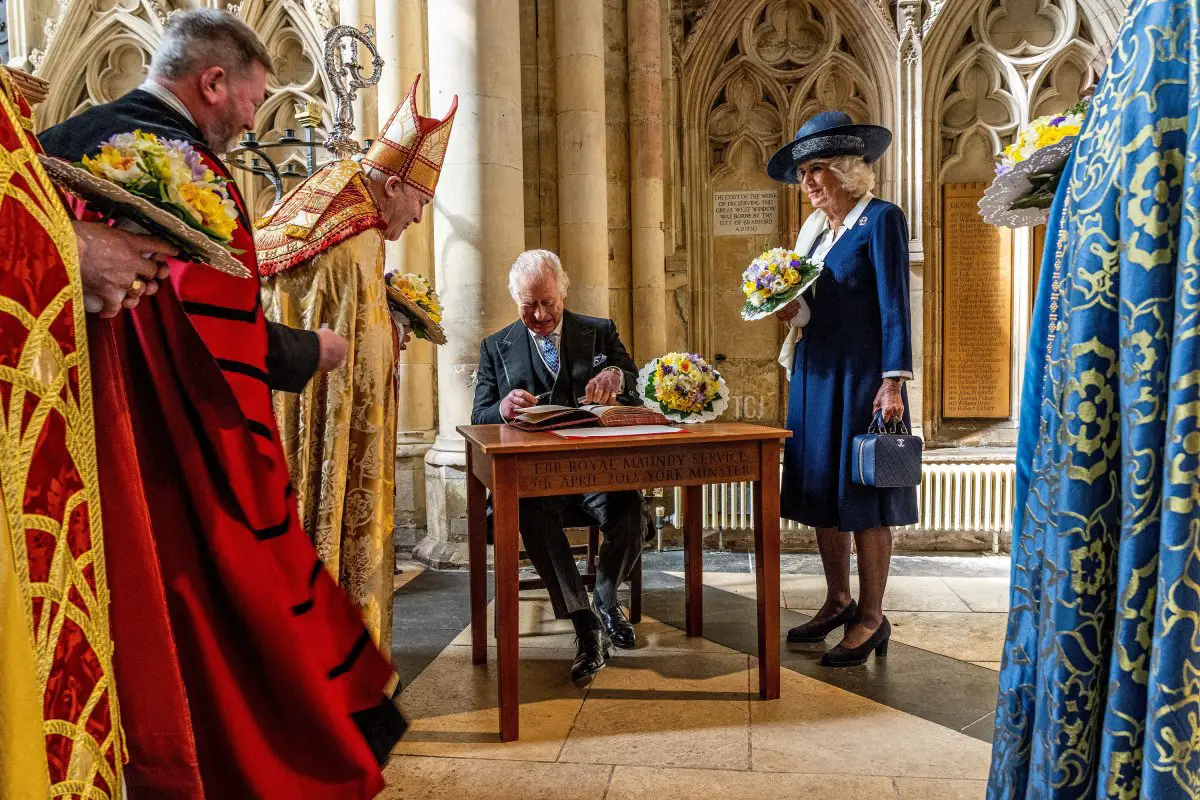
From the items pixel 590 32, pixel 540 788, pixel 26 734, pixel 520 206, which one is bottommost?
pixel 540 788

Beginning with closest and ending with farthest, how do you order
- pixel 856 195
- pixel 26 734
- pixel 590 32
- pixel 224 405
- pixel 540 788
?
pixel 26 734 < pixel 224 405 < pixel 540 788 < pixel 856 195 < pixel 590 32

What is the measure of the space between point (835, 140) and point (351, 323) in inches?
75.7

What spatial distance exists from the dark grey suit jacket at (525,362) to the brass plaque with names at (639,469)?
2.88 feet

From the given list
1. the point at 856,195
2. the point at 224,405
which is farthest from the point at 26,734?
the point at 856,195

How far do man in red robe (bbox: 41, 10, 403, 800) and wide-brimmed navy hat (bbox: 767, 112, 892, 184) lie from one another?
6.82 ft

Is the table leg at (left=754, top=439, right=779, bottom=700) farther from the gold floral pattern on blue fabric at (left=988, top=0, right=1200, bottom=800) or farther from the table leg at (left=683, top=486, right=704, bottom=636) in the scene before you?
the gold floral pattern on blue fabric at (left=988, top=0, right=1200, bottom=800)

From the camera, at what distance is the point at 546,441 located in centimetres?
263

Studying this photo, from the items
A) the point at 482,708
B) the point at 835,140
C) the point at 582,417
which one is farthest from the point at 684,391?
the point at 482,708

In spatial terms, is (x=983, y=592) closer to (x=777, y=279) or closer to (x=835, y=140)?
(x=777, y=279)

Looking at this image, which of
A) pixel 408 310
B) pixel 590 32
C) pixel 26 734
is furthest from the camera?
pixel 590 32

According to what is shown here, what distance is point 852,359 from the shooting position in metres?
3.14

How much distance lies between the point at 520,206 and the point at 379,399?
266 centimetres

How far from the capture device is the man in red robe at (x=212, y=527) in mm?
1412

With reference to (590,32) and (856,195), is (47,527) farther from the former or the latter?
(590,32)
